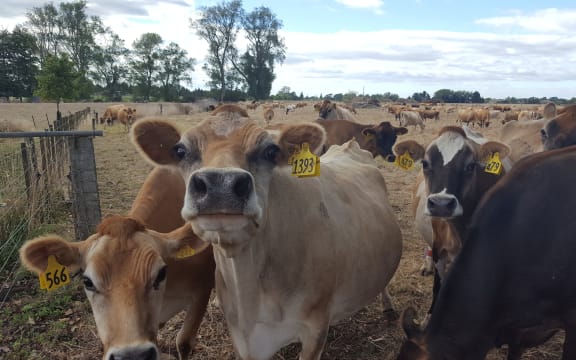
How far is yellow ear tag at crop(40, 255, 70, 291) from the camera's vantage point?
2.53 meters

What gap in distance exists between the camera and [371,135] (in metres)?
11.2

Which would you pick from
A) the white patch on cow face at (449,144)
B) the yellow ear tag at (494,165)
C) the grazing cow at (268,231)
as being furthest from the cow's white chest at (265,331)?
the yellow ear tag at (494,165)

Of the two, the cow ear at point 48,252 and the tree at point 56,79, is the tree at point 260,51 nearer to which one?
the tree at point 56,79

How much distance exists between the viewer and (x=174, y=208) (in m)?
3.53

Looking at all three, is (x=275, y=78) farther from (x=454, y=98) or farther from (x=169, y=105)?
(x=454, y=98)

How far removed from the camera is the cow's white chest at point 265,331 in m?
2.72

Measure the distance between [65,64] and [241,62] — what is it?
2480 cm

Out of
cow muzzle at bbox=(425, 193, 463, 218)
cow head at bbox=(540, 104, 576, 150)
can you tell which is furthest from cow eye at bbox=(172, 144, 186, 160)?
cow head at bbox=(540, 104, 576, 150)

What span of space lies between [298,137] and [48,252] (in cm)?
167

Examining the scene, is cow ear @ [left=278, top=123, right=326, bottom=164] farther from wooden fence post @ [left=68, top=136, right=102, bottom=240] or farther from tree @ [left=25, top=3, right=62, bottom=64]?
tree @ [left=25, top=3, right=62, bottom=64]

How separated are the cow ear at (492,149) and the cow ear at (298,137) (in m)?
2.33

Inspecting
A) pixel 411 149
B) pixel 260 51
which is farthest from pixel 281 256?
pixel 260 51

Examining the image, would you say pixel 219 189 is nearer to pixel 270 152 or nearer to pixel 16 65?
pixel 270 152

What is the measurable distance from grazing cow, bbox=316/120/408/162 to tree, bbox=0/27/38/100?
147 feet
